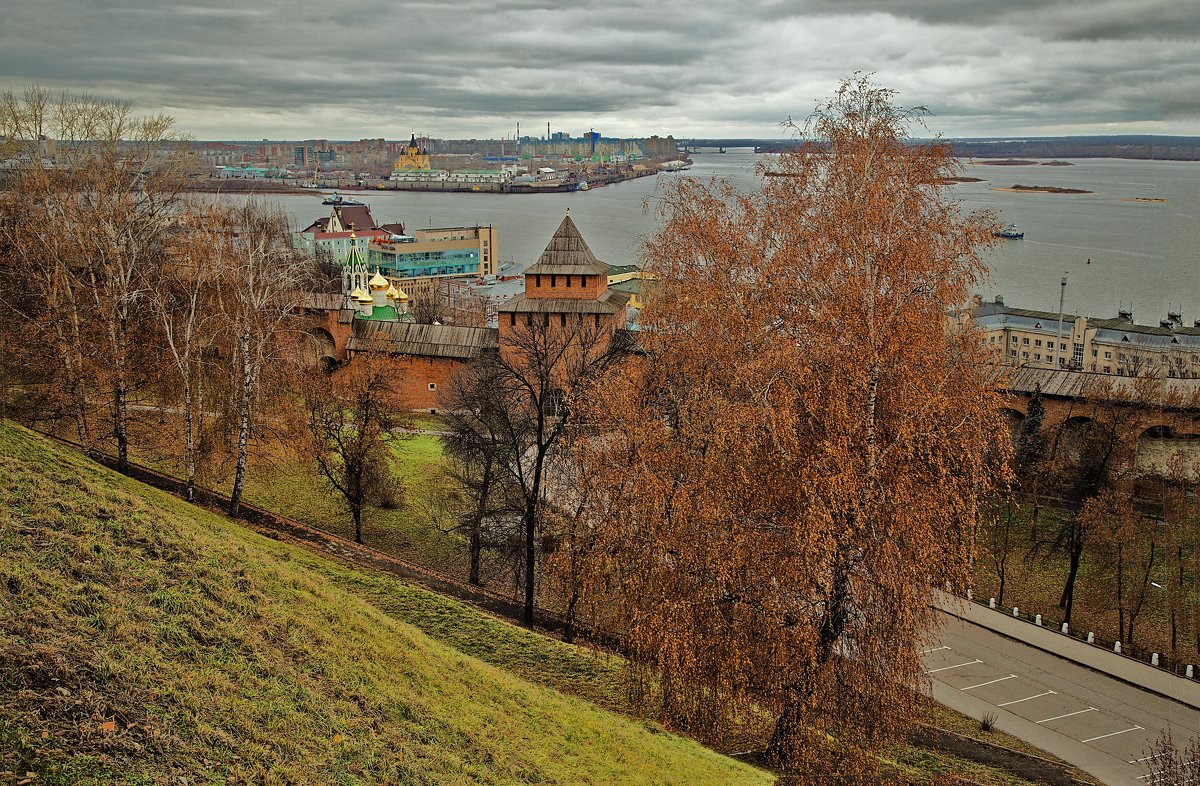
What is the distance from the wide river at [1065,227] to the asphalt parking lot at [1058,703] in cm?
595

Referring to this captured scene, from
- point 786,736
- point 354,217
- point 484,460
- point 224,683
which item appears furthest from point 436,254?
point 224,683

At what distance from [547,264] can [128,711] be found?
61.2 feet

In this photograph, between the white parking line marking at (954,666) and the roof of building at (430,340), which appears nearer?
the white parking line marking at (954,666)

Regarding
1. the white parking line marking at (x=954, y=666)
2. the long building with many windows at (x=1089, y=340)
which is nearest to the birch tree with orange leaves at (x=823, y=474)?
the white parking line marking at (x=954, y=666)

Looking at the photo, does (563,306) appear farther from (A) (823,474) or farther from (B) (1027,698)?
(A) (823,474)

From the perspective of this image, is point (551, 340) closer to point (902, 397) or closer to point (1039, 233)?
point (902, 397)

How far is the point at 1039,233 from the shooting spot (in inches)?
2778

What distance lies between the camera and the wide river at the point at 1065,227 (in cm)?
4506

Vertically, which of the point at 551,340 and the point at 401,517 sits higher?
the point at 551,340

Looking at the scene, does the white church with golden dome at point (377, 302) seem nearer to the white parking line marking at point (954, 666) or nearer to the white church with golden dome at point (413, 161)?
the white parking line marking at point (954, 666)

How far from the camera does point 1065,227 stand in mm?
73500

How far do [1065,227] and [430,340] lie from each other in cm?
6618

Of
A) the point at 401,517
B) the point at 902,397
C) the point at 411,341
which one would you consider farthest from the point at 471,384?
the point at 902,397

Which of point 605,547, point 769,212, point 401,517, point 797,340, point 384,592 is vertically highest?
point 769,212
